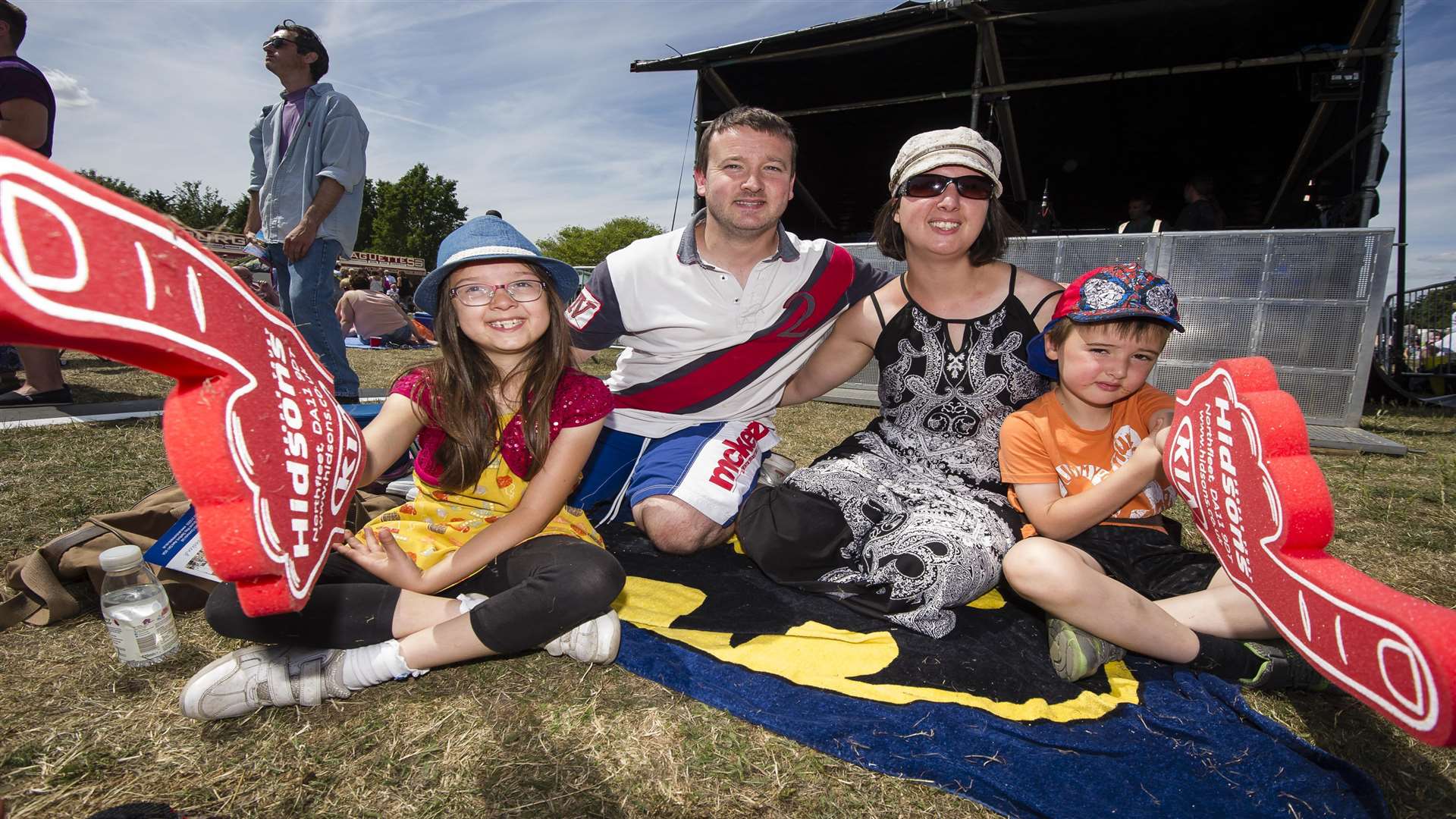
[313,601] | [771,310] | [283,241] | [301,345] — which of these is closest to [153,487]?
[283,241]

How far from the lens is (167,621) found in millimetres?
1763

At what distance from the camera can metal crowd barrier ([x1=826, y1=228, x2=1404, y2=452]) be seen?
16.7 feet

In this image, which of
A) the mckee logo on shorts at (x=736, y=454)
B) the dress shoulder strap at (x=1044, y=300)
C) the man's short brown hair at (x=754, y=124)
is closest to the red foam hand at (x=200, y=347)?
the mckee logo on shorts at (x=736, y=454)

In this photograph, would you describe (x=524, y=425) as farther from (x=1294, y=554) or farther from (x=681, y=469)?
(x=1294, y=554)

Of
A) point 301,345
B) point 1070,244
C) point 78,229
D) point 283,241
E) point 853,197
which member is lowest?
point 301,345

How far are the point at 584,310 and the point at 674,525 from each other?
2.91 feet

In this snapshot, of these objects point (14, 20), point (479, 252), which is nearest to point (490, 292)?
point (479, 252)

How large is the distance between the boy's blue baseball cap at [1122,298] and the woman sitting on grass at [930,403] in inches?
13.5

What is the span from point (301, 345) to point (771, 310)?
1.65 meters

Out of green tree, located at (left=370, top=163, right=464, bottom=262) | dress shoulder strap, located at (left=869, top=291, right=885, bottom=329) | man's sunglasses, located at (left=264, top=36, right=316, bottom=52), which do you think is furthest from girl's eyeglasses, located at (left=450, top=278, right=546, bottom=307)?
green tree, located at (left=370, top=163, right=464, bottom=262)

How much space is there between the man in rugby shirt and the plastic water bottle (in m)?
A: 1.35

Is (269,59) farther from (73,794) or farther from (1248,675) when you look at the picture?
(1248,675)

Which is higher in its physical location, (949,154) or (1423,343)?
(949,154)

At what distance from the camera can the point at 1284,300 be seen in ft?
17.4
